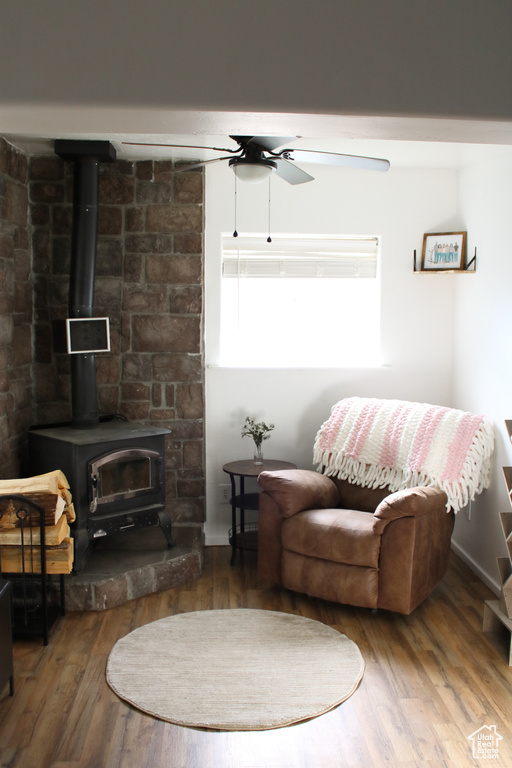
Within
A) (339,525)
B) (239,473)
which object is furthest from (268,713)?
(239,473)

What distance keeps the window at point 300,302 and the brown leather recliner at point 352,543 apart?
1054 millimetres

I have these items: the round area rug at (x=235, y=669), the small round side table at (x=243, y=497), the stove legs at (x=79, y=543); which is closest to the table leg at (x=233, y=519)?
the small round side table at (x=243, y=497)

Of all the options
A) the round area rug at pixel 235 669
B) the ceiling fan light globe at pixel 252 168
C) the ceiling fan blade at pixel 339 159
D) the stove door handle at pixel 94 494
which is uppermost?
the ceiling fan blade at pixel 339 159

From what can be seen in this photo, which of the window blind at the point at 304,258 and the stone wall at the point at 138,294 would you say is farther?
the window blind at the point at 304,258

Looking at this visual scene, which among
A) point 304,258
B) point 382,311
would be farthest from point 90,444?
point 382,311

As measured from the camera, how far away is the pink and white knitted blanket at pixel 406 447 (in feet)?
11.7

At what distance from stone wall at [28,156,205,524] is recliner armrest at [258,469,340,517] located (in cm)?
79

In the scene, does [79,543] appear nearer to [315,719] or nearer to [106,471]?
[106,471]

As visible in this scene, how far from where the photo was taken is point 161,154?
402 centimetres

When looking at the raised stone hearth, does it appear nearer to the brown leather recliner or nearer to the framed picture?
the brown leather recliner

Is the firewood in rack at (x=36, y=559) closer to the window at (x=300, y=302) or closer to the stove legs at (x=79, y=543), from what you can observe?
the stove legs at (x=79, y=543)

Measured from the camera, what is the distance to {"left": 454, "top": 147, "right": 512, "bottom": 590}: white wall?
3.61 metres
